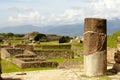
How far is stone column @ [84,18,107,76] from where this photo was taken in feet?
53.9

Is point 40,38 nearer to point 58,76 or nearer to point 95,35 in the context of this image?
point 58,76

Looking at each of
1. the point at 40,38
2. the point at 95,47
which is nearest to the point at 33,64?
the point at 95,47

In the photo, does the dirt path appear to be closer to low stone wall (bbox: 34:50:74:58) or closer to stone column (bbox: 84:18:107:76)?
stone column (bbox: 84:18:107:76)

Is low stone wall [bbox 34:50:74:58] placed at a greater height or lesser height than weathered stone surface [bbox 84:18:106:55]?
lesser

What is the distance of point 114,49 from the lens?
1091 inches

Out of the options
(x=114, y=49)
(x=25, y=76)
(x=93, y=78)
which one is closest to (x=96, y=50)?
(x=93, y=78)

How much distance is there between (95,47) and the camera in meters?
16.5

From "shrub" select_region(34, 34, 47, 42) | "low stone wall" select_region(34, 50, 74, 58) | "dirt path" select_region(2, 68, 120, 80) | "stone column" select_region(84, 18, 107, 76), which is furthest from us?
"shrub" select_region(34, 34, 47, 42)

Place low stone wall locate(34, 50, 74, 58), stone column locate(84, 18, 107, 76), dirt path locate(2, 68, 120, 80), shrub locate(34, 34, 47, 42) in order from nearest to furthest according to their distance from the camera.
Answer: dirt path locate(2, 68, 120, 80), stone column locate(84, 18, 107, 76), low stone wall locate(34, 50, 74, 58), shrub locate(34, 34, 47, 42)

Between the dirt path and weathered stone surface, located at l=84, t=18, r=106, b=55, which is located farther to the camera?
weathered stone surface, located at l=84, t=18, r=106, b=55

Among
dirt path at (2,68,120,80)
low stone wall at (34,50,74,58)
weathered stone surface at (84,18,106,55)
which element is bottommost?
low stone wall at (34,50,74,58)

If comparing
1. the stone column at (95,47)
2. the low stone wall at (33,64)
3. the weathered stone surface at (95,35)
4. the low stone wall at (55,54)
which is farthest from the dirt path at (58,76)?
the low stone wall at (55,54)

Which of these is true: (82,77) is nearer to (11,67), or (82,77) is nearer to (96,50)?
(96,50)

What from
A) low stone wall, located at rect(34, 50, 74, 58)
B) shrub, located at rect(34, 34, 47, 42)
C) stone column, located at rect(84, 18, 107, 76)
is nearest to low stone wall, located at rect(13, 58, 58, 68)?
stone column, located at rect(84, 18, 107, 76)
